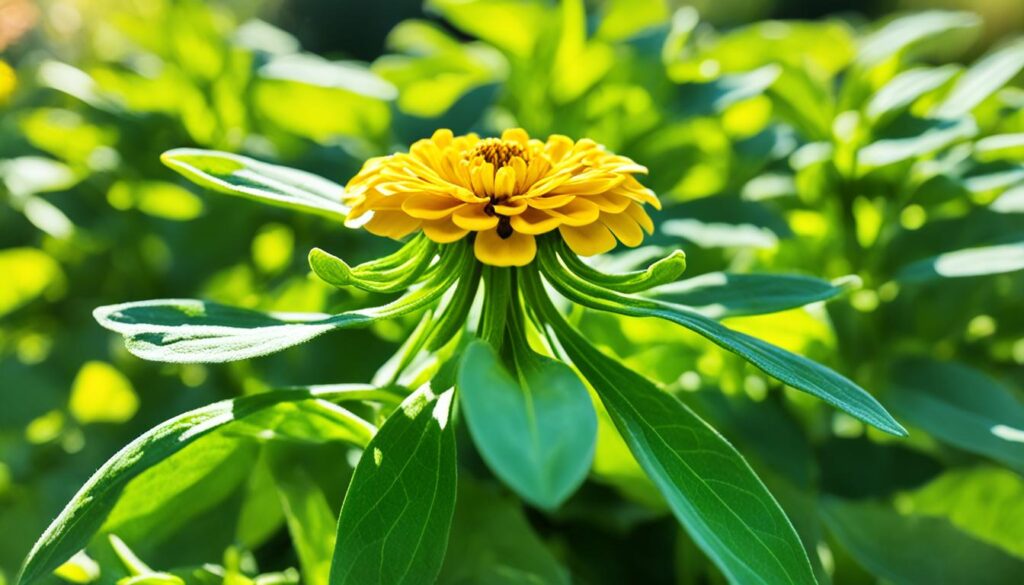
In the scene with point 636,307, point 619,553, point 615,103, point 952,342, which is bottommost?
point 619,553

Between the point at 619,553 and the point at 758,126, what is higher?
the point at 758,126

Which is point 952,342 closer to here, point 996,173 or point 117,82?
point 996,173

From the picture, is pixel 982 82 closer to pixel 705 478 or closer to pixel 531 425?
pixel 705 478

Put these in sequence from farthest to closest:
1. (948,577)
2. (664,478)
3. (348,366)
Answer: (348,366) → (948,577) → (664,478)

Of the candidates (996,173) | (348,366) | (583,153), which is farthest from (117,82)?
(996,173)

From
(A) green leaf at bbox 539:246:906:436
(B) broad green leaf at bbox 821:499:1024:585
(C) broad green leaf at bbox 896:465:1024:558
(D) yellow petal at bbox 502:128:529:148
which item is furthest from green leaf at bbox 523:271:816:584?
(C) broad green leaf at bbox 896:465:1024:558

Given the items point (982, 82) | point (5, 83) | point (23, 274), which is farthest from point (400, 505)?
point (5, 83)

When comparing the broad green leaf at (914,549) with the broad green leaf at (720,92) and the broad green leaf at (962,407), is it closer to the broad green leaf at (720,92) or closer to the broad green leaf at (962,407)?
the broad green leaf at (962,407)
